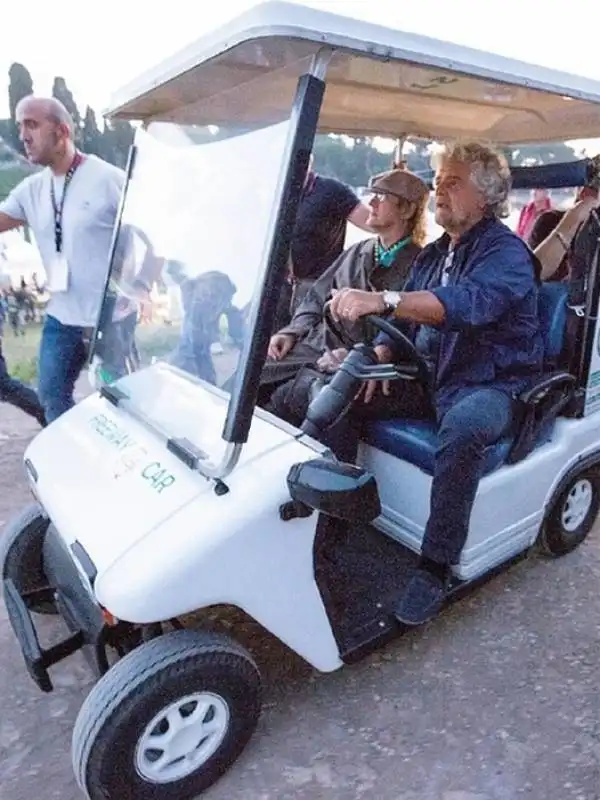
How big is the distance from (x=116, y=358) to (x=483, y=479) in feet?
4.36

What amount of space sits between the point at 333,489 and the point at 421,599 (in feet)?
2.51

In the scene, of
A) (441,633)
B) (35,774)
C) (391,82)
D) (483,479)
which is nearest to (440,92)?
(391,82)

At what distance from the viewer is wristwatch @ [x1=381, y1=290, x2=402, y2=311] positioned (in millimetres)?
2121

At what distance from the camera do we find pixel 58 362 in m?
3.40

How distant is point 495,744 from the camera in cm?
206

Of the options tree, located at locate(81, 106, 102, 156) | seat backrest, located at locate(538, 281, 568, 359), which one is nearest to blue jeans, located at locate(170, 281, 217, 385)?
seat backrest, located at locate(538, 281, 568, 359)

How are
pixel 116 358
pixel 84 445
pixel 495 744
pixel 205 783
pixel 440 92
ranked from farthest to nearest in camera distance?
pixel 116 358
pixel 440 92
pixel 84 445
pixel 495 744
pixel 205 783

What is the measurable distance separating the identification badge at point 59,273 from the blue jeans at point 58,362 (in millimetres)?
176

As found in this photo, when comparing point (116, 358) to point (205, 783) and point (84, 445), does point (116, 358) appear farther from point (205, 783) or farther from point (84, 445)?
point (205, 783)

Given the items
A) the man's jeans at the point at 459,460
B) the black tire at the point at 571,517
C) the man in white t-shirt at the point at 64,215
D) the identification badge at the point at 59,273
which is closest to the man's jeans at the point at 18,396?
the man in white t-shirt at the point at 64,215

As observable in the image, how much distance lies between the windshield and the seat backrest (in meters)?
1.34

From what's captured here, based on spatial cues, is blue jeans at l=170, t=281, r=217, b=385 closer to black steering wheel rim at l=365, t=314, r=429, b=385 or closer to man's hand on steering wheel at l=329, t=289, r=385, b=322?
man's hand on steering wheel at l=329, t=289, r=385, b=322

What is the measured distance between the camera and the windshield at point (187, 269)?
6.23ft

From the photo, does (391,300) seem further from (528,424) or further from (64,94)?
(64,94)
